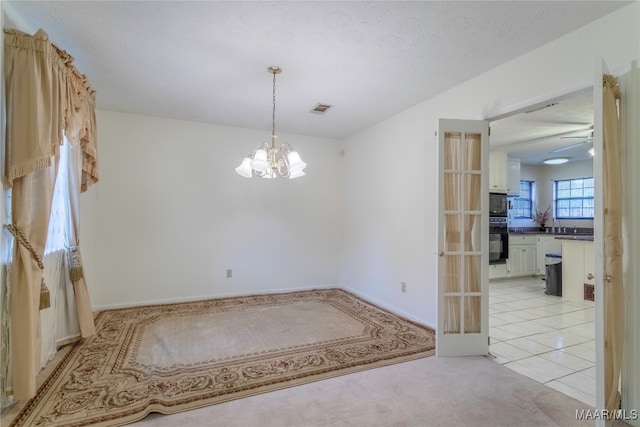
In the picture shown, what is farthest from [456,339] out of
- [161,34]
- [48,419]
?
[161,34]

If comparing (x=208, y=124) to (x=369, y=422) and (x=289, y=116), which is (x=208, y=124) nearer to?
(x=289, y=116)

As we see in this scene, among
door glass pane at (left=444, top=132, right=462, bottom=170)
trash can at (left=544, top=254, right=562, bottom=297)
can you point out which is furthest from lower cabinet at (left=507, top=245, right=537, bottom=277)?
door glass pane at (left=444, top=132, right=462, bottom=170)

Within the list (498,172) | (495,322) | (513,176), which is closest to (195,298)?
(495,322)

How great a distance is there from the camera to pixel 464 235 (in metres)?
2.98

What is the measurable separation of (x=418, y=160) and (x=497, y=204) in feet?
11.3

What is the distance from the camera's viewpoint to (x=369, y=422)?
6.38ft

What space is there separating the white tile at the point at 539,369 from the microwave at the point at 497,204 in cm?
391

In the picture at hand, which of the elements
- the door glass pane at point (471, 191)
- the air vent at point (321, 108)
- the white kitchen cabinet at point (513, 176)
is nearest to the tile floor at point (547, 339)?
the door glass pane at point (471, 191)

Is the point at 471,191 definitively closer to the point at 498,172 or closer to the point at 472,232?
the point at 472,232

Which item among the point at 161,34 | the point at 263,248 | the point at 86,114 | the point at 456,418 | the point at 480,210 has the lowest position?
the point at 456,418

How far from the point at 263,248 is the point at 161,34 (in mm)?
3385

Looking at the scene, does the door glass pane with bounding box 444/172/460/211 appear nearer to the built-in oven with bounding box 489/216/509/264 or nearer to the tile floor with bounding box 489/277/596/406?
the tile floor with bounding box 489/277/596/406

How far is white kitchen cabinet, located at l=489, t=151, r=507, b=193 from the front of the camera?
6.29 m

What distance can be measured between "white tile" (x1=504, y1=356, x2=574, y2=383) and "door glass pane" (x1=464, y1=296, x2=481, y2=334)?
0.38 metres
